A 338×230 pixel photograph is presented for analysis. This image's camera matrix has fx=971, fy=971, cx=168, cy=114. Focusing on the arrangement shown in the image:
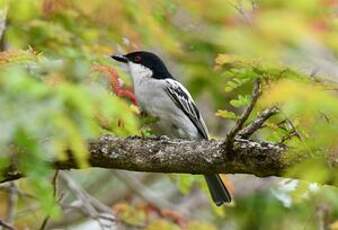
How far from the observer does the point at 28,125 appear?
345 centimetres

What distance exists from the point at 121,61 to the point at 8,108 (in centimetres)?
285

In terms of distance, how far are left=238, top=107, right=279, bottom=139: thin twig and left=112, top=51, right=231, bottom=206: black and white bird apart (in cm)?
148

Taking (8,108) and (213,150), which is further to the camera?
(213,150)

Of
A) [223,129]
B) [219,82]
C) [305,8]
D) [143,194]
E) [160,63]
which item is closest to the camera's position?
[305,8]

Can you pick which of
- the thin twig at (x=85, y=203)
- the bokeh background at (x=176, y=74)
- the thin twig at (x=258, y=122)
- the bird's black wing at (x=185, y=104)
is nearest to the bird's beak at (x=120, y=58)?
the bokeh background at (x=176, y=74)

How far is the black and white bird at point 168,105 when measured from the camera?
575 cm

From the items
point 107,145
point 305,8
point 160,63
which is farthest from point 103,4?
point 160,63

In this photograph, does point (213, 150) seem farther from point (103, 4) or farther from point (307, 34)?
point (307, 34)

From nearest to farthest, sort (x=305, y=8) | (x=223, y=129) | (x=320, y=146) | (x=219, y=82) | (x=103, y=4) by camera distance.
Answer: (x=305, y=8) < (x=320, y=146) < (x=103, y=4) < (x=219, y=82) < (x=223, y=129)

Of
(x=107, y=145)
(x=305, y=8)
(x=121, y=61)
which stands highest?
(x=305, y=8)

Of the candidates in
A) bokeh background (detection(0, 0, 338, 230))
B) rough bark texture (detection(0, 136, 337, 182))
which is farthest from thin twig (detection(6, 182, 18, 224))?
rough bark texture (detection(0, 136, 337, 182))

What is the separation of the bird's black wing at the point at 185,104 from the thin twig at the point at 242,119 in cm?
183

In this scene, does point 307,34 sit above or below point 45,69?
above

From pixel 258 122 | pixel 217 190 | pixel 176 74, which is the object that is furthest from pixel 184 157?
pixel 176 74
